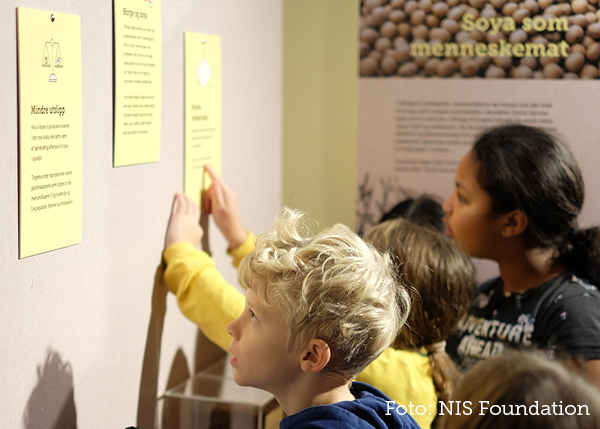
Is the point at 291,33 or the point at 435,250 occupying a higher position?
the point at 291,33

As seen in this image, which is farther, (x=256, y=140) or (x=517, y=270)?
(x=256, y=140)

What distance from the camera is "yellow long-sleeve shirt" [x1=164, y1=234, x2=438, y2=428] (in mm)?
1296

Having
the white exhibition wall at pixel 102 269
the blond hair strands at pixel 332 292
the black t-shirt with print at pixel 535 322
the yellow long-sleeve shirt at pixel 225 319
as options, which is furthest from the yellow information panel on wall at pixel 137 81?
the black t-shirt with print at pixel 535 322

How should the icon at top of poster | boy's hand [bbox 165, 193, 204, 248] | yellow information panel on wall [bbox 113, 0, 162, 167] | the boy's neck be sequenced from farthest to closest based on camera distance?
the icon at top of poster, boy's hand [bbox 165, 193, 204, 248], yellow information panel on wall [bbox 113, 0, 162, 167], the boy's neck

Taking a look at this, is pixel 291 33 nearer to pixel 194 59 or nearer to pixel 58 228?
pixel 194 59

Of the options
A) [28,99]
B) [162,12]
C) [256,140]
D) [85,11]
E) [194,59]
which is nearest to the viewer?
[28,99]

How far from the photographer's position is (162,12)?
1317 millimetres

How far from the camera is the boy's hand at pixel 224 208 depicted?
1.56m

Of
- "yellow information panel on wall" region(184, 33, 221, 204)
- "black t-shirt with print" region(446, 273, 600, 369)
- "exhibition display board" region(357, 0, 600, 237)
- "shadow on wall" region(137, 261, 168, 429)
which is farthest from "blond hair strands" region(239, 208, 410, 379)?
"exhibition display board" region(357, 0, 600, 237)

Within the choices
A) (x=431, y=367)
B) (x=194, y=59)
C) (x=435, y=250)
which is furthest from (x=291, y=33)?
(x=431, y=367)

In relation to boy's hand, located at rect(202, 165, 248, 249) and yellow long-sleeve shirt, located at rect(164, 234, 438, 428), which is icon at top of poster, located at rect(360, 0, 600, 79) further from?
yellow long-sleeve shirt, located at rect(164, 234, 438, 428)

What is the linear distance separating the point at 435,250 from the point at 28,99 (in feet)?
2.81

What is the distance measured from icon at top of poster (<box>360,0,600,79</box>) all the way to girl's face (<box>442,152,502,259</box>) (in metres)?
0.33

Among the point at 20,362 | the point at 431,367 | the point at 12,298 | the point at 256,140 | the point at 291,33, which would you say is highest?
the point at 291,33
